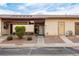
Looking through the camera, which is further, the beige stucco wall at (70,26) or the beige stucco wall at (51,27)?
the beige stucco wall at (70,26)

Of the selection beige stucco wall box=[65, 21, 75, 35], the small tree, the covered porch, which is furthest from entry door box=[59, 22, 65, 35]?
the small tree

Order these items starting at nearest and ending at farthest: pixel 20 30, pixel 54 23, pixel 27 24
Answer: pixel 20 30 → pixel 54 23 → pixel 27 24

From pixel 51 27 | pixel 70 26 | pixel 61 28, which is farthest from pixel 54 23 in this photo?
pixel 70 26

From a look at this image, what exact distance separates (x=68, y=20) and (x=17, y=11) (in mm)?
8955

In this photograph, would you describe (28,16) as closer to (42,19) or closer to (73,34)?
(42,19)

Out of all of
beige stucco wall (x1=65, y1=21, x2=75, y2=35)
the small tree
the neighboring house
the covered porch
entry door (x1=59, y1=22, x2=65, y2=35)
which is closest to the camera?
the small tree

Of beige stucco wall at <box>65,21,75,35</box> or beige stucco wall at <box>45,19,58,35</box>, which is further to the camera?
beige stucco wall at <box>65,21,75,35</box>

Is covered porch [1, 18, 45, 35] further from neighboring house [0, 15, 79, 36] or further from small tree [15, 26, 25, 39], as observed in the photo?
small tree [15, 26, 25, 39]

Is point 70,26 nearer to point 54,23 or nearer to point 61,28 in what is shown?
point 61,28

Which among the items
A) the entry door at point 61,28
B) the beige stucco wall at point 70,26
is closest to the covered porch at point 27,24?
the entry door at point 61,28

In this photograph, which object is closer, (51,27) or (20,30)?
(20,30)

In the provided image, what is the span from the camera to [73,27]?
101ft

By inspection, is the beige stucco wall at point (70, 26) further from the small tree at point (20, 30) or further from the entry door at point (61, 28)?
the small tree at point (20, 30)

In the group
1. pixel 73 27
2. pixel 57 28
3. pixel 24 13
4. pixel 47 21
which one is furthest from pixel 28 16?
pixel 73 27
